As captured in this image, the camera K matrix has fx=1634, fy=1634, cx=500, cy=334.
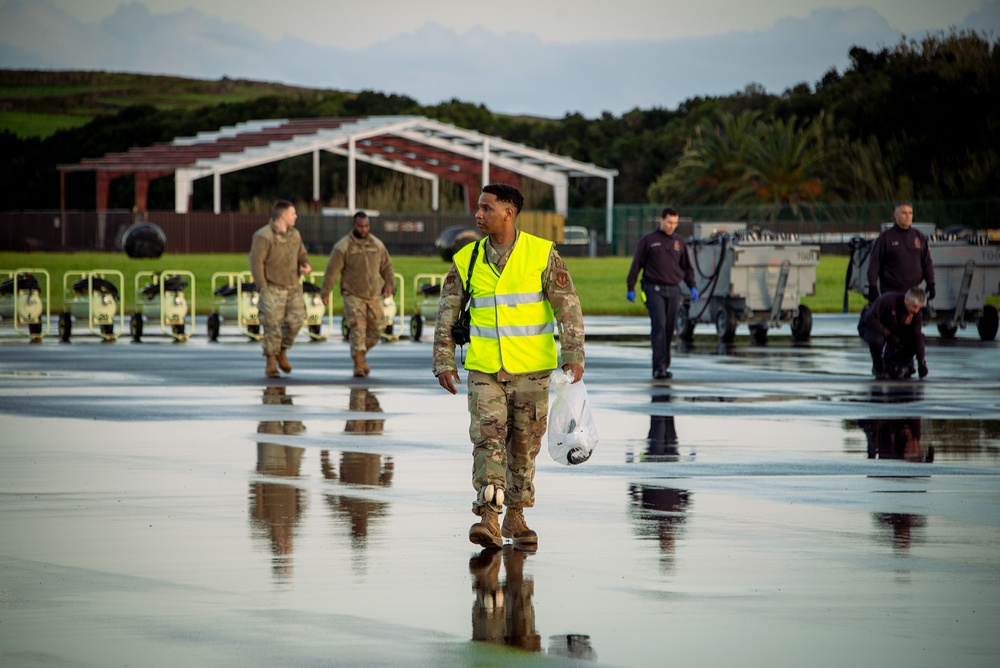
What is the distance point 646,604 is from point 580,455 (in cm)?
173

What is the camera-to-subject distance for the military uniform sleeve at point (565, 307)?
346 inches

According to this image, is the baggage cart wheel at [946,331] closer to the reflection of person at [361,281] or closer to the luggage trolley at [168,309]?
the reflection of person at [361,281]

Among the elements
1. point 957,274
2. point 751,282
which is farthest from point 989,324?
point 751,282

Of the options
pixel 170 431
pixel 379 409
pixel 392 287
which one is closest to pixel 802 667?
pixel 170 431

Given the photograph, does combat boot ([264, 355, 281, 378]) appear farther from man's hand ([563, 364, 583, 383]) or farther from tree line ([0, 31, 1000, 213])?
tree line ([0, 31, 1000, 213])

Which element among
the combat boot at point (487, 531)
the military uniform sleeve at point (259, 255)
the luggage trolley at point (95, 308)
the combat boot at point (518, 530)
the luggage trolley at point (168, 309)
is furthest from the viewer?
the luggage trolley at point (95, 308)

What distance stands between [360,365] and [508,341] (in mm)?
10788

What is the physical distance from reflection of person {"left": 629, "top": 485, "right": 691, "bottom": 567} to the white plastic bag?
602 mm

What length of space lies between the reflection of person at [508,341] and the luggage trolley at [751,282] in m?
16.4

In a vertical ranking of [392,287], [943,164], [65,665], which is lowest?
[65,665]

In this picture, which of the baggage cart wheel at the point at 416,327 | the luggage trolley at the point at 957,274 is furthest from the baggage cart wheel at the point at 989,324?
the baggage cart wheel at the point at 416,327

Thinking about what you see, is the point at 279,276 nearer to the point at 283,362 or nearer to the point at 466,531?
the point at 283,362

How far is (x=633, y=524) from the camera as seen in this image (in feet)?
30.3

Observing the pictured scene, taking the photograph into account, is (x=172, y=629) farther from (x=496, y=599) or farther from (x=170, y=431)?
(x=170, y=431)
